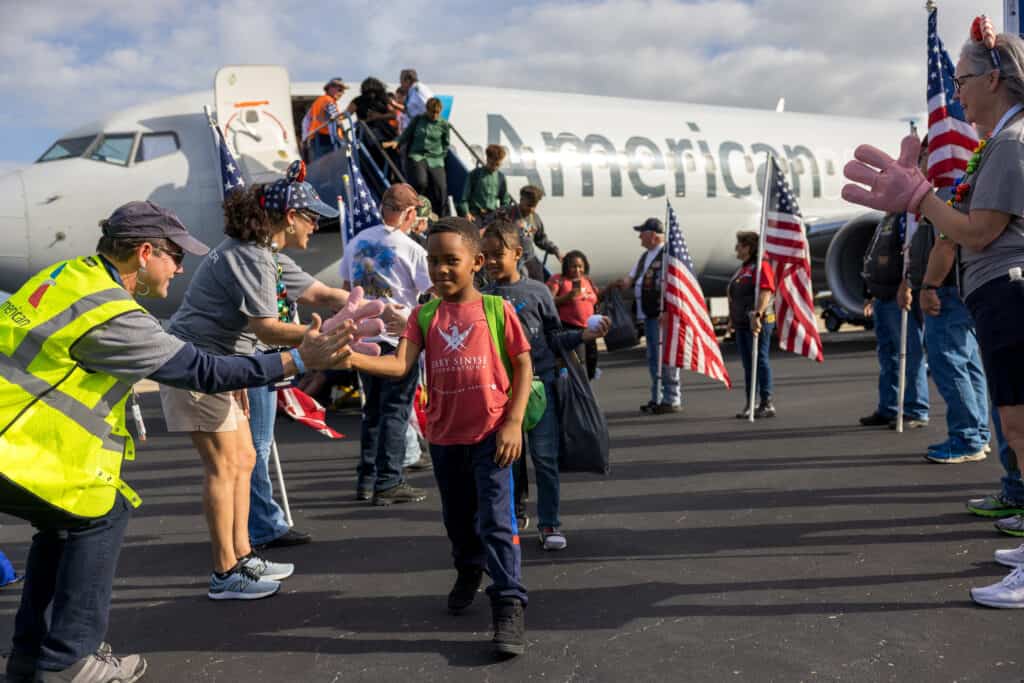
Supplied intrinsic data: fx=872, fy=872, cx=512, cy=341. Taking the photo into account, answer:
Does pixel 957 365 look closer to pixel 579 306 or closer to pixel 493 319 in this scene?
pixel 579 306

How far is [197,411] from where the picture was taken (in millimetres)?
3684

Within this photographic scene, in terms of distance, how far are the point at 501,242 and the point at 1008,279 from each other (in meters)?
2.06

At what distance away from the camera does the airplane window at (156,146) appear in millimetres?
10352

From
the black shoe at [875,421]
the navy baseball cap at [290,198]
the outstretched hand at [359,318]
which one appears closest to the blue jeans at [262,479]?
the navy baseball cap at [290,198]

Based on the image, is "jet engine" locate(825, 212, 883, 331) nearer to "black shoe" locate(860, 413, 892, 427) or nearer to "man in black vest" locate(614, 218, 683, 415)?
"man in black vest" locate(614, 218, 683, 415)

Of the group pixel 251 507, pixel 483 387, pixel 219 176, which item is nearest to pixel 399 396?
pixel 251 507

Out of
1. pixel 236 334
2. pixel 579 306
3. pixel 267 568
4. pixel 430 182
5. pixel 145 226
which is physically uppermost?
pixel 430 182

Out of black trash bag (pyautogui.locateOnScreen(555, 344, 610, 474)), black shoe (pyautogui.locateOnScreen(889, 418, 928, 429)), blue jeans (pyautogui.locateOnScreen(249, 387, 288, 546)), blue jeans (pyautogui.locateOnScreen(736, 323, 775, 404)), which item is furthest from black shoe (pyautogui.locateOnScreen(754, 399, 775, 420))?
blue jeans (pyautogui.locateOnScreen(249, 387, 288, 546))

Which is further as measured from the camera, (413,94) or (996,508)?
(413,94)

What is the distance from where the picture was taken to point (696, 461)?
6316mm

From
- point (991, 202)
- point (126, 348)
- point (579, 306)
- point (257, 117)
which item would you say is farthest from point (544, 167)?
point (126, 348)

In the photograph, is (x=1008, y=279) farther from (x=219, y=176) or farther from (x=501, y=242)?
(x=219, y=176)

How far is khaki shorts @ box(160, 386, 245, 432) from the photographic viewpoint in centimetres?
368

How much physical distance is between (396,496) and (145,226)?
291 cm
